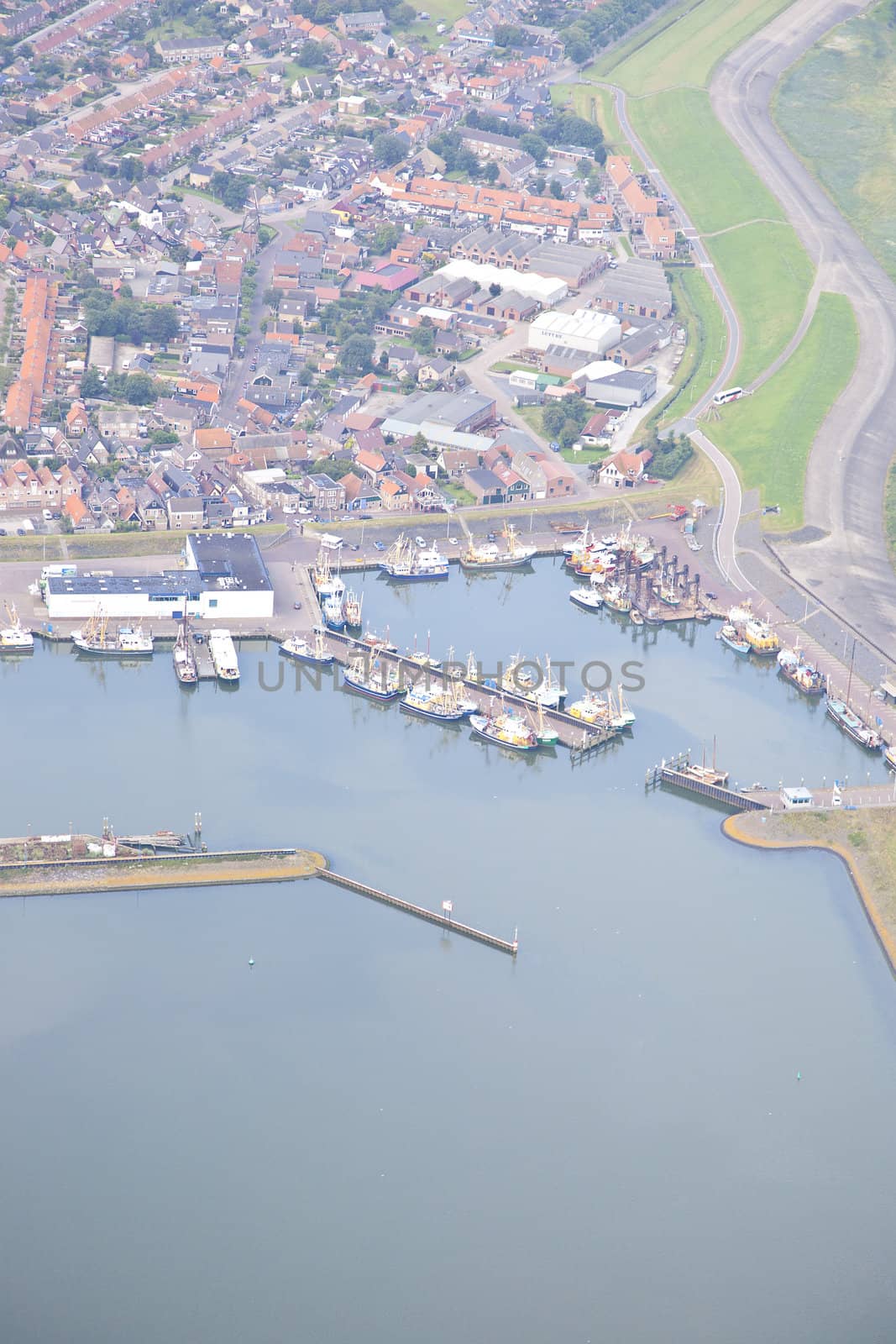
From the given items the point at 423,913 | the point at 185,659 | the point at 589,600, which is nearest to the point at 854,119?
the point at 589,600

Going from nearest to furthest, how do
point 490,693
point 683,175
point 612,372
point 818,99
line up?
1. point 490,693
2. point 612,372
3. point 683,175
4. point 818,99

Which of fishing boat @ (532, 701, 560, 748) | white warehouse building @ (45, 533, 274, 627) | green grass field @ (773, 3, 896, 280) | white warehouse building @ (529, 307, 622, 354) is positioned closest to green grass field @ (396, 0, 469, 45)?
green grass field @ (773, 3, 896, 280)

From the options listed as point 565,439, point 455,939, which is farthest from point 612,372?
point 455,939

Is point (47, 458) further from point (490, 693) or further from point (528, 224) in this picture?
point (528, 224)

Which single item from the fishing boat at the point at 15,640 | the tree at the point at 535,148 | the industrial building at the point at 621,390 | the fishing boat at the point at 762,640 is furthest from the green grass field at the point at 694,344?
the fishing boat at the point at 15,640

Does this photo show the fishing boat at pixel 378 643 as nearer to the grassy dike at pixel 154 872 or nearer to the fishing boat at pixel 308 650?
the fishing boat at pixel 308 650

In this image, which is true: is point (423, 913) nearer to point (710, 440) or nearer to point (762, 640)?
point (762, 640)

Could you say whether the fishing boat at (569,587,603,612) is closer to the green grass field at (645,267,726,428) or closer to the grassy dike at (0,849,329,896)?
the green grass field at (645,267,726,428)

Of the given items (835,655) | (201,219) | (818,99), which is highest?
(818,99)
